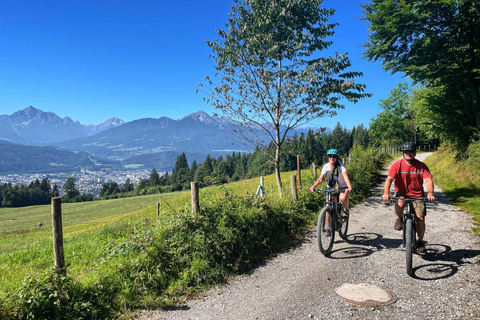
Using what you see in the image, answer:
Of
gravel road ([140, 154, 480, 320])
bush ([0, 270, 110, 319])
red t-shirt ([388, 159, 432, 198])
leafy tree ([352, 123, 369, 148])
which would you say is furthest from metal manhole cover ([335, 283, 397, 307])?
leafy tree ([352, 123, 369, 148])

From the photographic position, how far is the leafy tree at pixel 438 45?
1290 cm

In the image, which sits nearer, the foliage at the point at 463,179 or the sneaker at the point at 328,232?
the sneaker at the point at 328,232

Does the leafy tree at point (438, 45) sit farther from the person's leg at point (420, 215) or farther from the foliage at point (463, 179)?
the person's leg at point (420, 215)

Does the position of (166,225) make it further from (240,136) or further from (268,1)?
(268,1)

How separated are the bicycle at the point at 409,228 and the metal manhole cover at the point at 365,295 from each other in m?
0.85

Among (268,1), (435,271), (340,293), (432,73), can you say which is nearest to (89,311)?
(340,293)

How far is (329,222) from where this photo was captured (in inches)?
244

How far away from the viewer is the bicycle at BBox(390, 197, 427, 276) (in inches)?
192

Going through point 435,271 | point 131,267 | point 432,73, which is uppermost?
point 432,73

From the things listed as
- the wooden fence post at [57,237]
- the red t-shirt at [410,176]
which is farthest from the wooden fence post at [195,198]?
the red t-shirt at [410,176]

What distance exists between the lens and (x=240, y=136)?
9680 mm

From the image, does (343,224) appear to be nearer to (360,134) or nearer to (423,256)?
(423,256)

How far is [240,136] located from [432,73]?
40.8 ft

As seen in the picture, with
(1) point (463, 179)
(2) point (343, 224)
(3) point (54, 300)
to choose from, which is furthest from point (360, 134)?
(3) point (54, 300)
